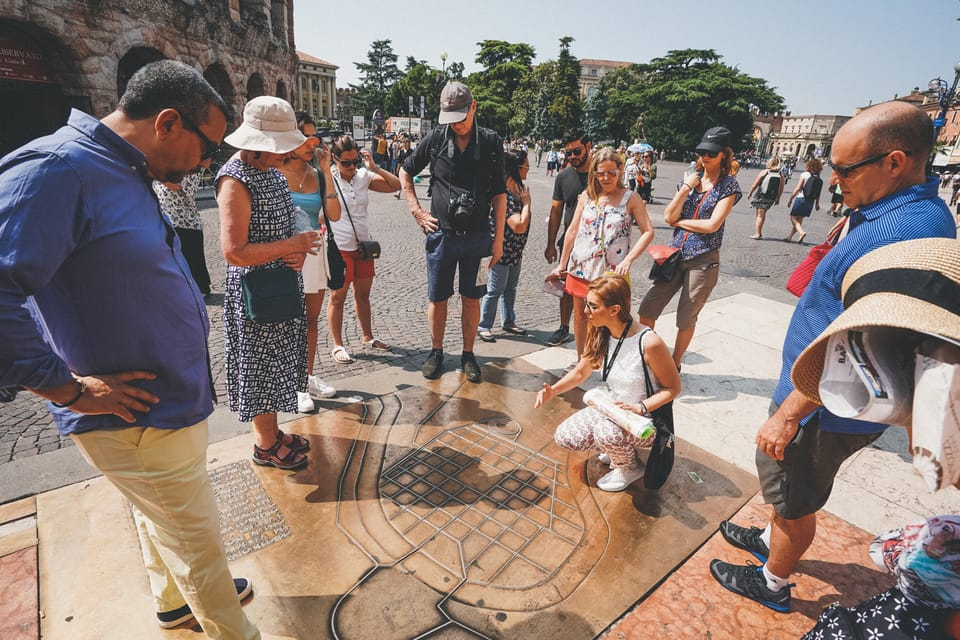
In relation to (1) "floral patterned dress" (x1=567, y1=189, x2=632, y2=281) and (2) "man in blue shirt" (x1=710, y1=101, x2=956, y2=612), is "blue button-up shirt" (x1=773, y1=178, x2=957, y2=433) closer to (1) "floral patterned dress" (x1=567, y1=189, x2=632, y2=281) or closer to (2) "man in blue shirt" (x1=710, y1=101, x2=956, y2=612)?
(2) "man in blue shirt" (x1=710, y1=101, x2=956, y2=612)

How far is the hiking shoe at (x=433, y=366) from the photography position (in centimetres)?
416

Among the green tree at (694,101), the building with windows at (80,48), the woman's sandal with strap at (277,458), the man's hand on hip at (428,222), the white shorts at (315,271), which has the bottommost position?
the woman's sandal with strap at (277,458)

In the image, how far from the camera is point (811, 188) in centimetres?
1075

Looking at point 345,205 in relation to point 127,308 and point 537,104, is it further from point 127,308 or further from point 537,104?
point 537,104

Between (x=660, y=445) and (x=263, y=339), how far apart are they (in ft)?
7.53

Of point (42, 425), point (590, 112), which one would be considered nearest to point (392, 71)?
point (590, 112)

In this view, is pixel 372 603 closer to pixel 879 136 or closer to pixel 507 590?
pixel 507 590

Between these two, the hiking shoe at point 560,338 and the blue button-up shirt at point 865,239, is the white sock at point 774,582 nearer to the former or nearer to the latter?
the blue button-up shirt at point 865,239

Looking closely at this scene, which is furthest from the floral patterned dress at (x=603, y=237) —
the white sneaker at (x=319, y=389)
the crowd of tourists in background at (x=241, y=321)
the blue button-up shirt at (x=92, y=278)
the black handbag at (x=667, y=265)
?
the blue button-up shirt at (x=92, y=278)

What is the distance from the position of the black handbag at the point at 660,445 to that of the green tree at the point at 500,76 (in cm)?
6406

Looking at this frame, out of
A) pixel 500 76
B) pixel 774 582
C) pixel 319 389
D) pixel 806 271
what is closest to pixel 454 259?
pixel 319 389

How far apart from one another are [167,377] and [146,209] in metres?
0.53

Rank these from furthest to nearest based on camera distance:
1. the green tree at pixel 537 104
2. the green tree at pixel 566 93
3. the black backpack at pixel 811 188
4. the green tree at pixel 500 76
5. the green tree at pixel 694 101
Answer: the green tree at pixel 500 76 < the green tree at pixel 566 93 < the green tree at pixel 537 104 < the green tree at pixel 694 101 < the black backpack at pixel 811 188

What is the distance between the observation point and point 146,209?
1492 millimetres
